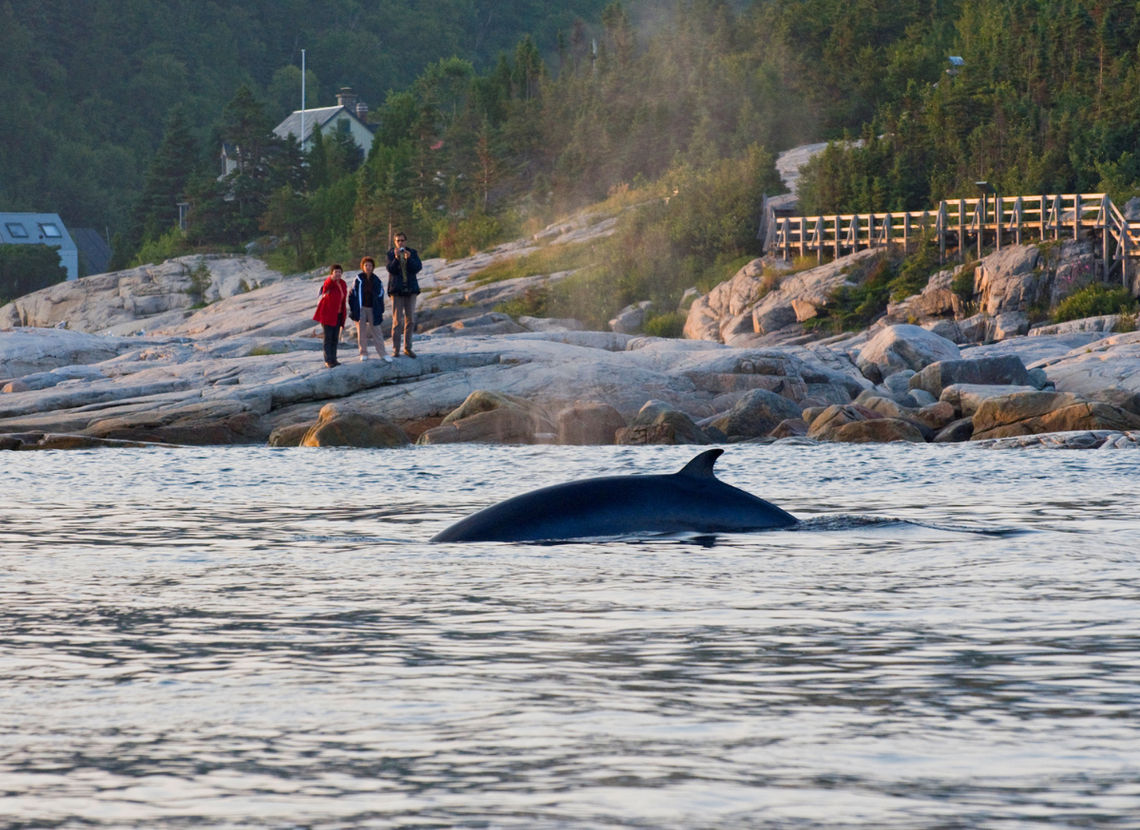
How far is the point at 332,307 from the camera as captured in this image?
2506 centimetres

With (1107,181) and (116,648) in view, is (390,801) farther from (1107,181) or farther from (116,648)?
(1107,181)

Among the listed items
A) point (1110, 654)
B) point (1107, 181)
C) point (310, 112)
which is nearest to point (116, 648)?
point (1110, 654)

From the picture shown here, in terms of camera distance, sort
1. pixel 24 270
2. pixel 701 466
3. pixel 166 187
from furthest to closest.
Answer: pixel 166 187
pixel 24 270
pixel 701 466

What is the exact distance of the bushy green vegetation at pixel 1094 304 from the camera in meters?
38.4

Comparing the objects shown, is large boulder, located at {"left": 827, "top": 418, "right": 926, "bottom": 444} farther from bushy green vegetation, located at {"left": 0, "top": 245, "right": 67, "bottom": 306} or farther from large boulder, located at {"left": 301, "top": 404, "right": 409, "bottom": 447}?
bushy green vegetation, located at {"left": 0, "top": 245, "right": 67, "bottom": 306}

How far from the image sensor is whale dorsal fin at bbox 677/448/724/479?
9500 millimetres

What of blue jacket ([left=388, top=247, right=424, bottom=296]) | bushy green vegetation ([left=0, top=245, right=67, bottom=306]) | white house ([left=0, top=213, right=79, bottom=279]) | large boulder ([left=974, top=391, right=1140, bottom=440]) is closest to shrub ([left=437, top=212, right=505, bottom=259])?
bushy green vegetation ([left=0, top=245, right=67, bottom=306])

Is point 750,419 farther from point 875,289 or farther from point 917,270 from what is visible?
point 917,270

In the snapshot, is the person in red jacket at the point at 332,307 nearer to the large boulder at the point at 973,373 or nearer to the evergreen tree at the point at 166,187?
the large boulder at the point at 973,373

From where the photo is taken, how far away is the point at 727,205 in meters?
54.2

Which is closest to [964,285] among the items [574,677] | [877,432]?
[877,432]

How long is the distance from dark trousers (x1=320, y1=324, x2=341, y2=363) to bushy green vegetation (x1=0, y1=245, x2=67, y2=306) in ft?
213

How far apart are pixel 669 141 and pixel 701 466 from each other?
Result: 61.3 meters

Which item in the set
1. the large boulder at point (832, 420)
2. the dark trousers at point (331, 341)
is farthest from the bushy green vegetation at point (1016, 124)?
the dark trousers at point (331, 341)
